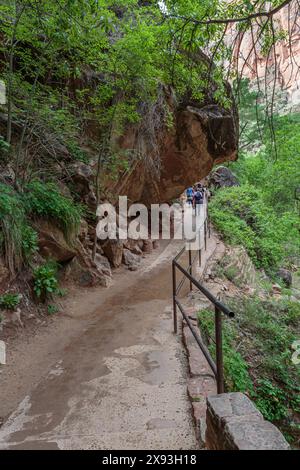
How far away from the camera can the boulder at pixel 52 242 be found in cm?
567

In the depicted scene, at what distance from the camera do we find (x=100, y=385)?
10.2 ft

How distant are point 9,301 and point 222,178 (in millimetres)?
20382

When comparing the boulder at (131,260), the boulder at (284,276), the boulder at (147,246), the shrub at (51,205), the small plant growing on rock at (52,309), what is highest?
the shrub at (51,205)

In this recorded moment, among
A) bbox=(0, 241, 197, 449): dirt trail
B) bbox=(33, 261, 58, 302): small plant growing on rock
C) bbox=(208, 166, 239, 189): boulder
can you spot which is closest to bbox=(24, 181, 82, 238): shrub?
bbox=(33, 261, 58, 302): small plant growing on rock

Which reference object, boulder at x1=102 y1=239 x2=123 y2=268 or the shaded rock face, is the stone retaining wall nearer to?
boulder at x1=102 y1=239 x2=123 y2=268

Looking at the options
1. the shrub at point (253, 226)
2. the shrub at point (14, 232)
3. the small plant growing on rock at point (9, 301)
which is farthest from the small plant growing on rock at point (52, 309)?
the shrub at point (253, 226)

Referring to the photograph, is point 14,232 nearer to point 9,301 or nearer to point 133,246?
point 9,301

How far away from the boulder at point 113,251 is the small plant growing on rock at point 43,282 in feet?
8.85

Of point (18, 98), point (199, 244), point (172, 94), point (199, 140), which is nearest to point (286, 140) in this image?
point (199, 140)

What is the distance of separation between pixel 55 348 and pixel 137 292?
2.68 metres

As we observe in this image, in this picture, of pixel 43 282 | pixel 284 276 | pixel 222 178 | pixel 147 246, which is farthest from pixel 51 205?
pixel 222 178

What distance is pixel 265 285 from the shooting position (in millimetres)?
9750

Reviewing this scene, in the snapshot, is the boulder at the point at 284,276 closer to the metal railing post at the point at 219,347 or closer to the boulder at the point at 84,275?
the boulder at the point at 84,275
